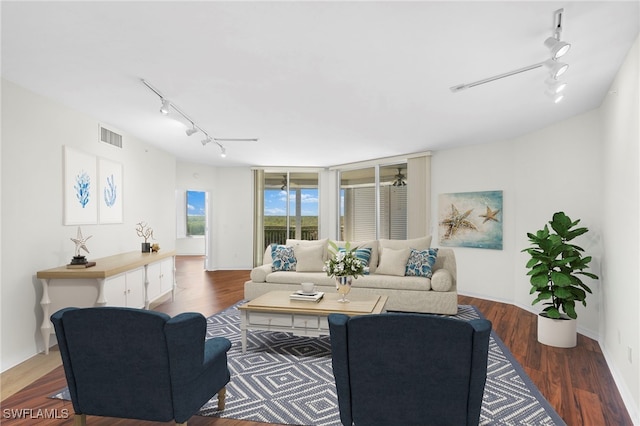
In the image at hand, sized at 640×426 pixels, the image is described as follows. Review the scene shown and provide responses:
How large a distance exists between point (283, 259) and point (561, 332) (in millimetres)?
3622

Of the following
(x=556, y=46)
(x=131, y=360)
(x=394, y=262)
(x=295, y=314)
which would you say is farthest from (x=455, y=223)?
(x=131, y=360)

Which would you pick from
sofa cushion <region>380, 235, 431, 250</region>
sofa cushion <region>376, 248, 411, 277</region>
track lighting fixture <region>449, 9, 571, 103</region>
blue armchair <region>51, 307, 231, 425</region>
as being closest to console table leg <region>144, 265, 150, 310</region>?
blue armchair <region>51, 307, 231, 425</region>

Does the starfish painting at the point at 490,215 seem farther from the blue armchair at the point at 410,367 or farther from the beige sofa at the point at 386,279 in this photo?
the blue armchair at the point at 410,367

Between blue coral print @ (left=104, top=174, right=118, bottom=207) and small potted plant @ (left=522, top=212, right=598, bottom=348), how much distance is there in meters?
5.15

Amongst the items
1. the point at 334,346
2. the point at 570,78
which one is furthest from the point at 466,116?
the point at 334,346

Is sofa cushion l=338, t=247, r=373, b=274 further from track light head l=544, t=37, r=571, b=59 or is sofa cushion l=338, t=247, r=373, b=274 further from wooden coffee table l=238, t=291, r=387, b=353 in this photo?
track light head l=544, t=37, r=571, b=59

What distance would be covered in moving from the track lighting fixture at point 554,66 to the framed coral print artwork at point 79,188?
4.18 meters

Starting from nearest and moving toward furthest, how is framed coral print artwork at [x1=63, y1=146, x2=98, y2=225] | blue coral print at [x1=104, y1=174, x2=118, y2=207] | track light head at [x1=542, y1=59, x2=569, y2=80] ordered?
track light head at [x1=542, y1=59, x2=569, y2=80]
framed coral print artwork at [x1=63, y1=146, x2=98, y2=225]
blue coral print at [x1=104, y1=174, x2=118, y2=207]

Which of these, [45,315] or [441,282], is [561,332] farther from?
[45,315]

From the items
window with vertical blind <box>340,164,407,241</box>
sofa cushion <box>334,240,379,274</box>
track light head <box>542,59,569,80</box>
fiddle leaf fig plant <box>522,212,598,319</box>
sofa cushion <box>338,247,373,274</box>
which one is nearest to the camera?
track light head <box>542,59,569,80</box>

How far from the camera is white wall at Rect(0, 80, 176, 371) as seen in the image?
3.43 meters

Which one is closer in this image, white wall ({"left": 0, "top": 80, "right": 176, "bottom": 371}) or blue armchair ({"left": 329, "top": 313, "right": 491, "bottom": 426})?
blue armchair ({"left": 329, "top": 313, "right": 491, "bottom": 426})

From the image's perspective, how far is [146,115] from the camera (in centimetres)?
466

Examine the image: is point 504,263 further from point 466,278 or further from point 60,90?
point 60,90
